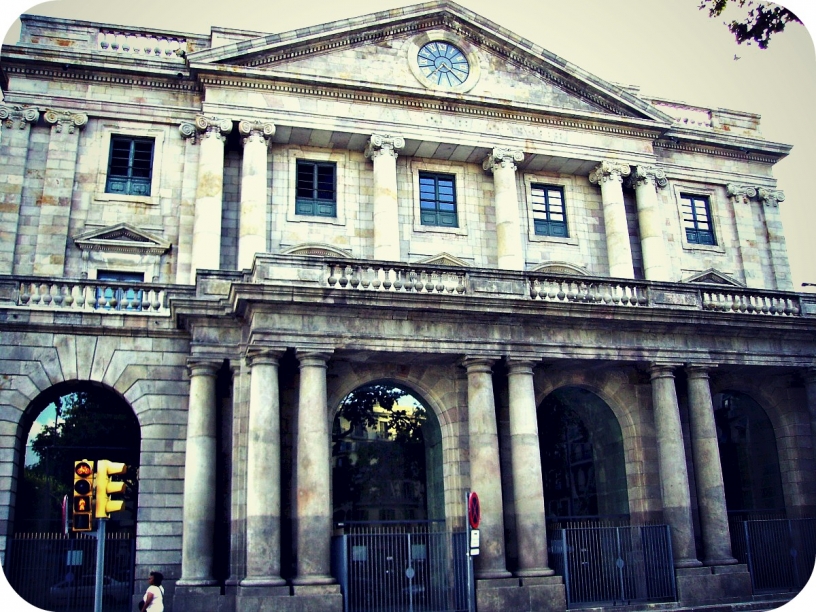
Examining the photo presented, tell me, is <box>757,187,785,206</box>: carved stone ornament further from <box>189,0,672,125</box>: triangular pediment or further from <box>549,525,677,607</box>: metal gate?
<box>549,525,677,607</box>: metal gate

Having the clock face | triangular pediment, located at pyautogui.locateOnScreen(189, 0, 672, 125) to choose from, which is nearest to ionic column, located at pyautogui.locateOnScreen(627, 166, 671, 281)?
triangular pediment, located at pyautogui.locateOnScreen(189, 0, 672, 125)

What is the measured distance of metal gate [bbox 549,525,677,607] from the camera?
70.6 ft

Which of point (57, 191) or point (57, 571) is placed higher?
point (57, 191)

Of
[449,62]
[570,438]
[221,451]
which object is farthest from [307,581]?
[449,62]

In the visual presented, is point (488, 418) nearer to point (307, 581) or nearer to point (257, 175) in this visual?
point (307, 581)

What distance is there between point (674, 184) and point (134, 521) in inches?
879

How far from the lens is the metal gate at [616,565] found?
21531mm

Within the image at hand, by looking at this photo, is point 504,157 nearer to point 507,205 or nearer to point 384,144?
point 507,205

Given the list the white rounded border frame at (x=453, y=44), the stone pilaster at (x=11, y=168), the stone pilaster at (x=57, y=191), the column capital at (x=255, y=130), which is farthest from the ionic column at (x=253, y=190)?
the stone pilaster at (x=11, y=168)

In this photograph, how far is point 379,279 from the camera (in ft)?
70.9

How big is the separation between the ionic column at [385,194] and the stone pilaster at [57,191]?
929cm

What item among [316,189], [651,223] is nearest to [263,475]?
[316,189]

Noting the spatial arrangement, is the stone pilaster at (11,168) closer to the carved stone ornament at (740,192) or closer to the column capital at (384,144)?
the column capital at (384,144)

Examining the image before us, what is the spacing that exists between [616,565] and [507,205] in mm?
12237
